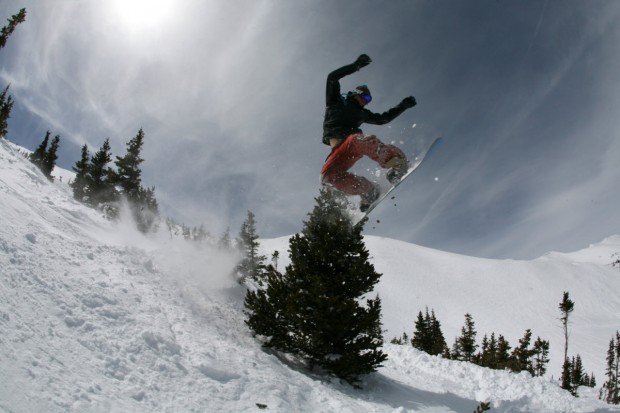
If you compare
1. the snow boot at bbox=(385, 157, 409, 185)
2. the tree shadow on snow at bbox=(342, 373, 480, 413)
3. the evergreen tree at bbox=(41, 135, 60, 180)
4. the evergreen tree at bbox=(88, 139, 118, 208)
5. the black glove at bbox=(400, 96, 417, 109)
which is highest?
the evergreen tree at bbox=(41, 135, 60, 180)

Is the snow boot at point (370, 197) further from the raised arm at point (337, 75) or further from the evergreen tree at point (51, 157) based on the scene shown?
the evergreen tree at point (51, 157)

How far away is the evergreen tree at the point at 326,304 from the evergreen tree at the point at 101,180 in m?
25.6

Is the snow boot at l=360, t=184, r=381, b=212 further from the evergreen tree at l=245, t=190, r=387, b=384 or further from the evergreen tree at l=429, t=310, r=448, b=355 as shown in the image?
the evergreen tree at l=429, t=310, r=448, b=355

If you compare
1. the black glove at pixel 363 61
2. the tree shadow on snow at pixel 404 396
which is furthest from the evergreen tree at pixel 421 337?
the black glove at pixel 363 61

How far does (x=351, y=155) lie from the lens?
332 inches

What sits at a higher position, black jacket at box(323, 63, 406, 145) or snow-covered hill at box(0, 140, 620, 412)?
black jacket at box(323, 63, 406, 145)

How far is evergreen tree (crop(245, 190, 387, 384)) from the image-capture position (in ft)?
37.7

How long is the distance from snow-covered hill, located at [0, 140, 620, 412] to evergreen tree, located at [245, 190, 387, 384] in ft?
Answer: 2.65

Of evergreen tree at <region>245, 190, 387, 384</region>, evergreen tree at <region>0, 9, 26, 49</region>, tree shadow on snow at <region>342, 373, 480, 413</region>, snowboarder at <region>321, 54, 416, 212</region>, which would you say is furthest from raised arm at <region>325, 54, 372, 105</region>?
evergreen tree at <region>0, 9, 26, 49</region>

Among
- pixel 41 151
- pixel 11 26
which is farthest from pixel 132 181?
pixel 41 151

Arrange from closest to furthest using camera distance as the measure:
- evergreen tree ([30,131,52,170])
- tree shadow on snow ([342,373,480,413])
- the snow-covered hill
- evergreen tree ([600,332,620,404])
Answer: the snow-covered hill
tree shadow on snow ([342,373,480,413])
evergreen tree ([30,131,52,170])
evergreen tree ([600,332,620,404])

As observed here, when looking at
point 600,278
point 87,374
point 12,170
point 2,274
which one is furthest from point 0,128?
point 600,278

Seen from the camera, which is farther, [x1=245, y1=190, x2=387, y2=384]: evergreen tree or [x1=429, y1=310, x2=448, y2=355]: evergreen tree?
[x1=429, y1=310, x2=448, y2=355]: evergreen tree

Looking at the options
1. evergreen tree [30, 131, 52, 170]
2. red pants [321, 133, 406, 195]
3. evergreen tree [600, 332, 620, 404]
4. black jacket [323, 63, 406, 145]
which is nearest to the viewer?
red pants [321, 133, 406, 195]
